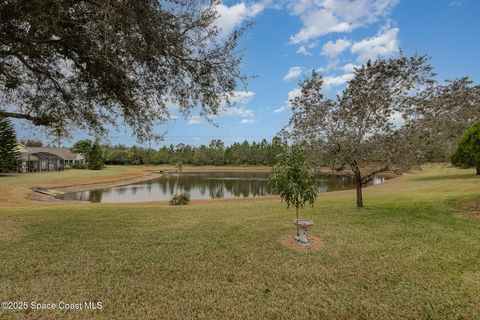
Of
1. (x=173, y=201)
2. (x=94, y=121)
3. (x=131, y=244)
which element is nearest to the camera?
(x=94, y=121)

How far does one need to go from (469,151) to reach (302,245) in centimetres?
2780

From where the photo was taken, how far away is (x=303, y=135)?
11672mm

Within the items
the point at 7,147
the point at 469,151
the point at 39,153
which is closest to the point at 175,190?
the point at 7,147

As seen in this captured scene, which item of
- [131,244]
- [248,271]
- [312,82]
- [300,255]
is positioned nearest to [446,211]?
[312,82]

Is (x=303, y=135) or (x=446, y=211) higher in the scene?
(x=303, y=135)

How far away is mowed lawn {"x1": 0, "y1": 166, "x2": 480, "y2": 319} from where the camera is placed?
4184mm

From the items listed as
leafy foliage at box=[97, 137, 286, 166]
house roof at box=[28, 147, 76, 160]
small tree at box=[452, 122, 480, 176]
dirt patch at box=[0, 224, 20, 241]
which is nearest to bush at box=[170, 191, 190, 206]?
dirt patch at box=[0, 224, 20, 241]

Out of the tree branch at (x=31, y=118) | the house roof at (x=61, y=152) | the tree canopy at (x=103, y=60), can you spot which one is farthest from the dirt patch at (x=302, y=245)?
the house roof at (x=61, y=152)

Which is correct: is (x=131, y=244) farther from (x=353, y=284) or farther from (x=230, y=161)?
(x=230, y=161)

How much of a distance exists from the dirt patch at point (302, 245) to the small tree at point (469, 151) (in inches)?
938

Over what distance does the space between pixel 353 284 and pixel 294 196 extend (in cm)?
290

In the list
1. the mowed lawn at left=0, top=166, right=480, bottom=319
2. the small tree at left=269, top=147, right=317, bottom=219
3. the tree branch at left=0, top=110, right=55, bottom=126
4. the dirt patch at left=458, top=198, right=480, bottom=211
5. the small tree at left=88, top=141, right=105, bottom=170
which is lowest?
the mowed lawn at left=0, top=166, right=480, bottom=319

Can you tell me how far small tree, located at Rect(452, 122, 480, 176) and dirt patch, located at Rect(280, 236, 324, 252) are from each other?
23.8 m

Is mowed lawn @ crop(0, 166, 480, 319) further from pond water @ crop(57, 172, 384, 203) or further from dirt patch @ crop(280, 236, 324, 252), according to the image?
pond water @ crop(57, 172, 384, 203)
